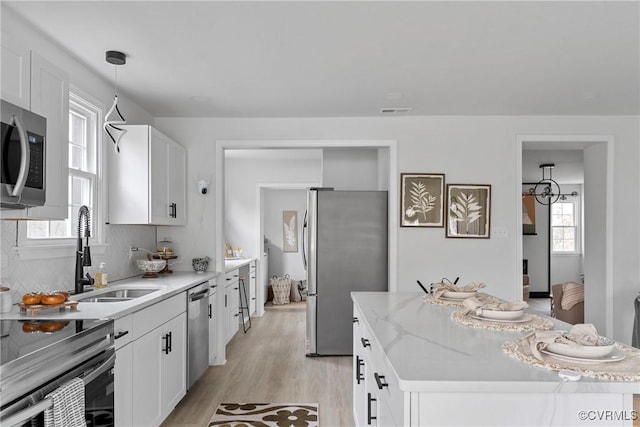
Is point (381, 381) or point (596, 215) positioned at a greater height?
point (596, 215)

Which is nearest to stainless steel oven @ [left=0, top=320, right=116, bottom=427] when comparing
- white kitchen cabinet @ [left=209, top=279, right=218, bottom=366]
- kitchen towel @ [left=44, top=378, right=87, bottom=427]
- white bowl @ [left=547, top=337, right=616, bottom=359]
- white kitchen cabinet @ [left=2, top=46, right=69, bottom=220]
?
kitchen towel @ [left=44, top=378, right=87, bottom=427]

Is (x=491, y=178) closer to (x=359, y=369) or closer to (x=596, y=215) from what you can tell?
(x=596, y=215)

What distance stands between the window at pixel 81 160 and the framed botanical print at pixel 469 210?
3.17 meters

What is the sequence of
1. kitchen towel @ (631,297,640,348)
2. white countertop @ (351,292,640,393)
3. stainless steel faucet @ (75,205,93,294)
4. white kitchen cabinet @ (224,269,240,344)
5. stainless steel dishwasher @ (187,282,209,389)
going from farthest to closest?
white kitchen cabinet @ (224,269,240,344)
kitchen towel @ (631,297,640,348)
stainless steel dishwasher @ (187,282,209,389)
stainless steel faucet @ (75,205,93,294)
white countertop @ (351,292,640,393)

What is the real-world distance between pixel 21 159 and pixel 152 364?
143 centimetres

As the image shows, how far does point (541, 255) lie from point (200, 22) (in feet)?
30.8

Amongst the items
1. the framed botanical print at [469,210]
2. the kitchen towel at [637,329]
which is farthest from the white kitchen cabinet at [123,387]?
the kitchen towel at [637,329]

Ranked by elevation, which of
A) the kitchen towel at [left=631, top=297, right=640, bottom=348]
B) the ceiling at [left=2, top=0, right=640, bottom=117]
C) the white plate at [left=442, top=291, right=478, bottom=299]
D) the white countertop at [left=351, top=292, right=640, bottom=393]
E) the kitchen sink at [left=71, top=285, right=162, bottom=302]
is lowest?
the kitchen towel at [left=631, top=297, right=640, bottom=348]

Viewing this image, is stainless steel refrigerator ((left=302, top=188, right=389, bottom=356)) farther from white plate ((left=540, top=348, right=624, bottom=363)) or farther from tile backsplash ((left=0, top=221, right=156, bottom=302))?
white plate ((left=540, top=348, right=624, bottom=363))

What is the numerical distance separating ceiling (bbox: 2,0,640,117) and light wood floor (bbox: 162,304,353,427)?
241 cm

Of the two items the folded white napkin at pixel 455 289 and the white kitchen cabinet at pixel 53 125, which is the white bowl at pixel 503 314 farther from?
the white kitchen cabinet at pixel 53 125

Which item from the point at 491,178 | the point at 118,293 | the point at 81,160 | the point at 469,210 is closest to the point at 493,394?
the point at 118,293

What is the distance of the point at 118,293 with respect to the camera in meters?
3.33

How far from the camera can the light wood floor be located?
346cm
